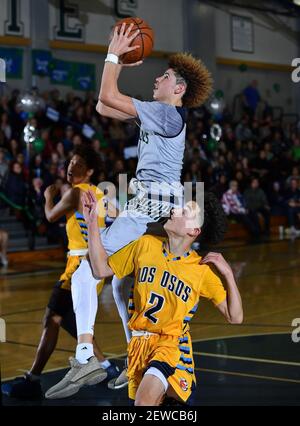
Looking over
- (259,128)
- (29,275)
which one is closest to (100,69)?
(259,128)

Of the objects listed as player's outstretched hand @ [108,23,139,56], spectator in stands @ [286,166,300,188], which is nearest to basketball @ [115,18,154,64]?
player's outstretched hand @ [108,23,139,56]

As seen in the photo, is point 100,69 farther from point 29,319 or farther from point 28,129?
point 29,319

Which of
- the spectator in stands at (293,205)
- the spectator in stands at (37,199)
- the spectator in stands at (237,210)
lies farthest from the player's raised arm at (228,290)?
the spectator in stands at (293,205)

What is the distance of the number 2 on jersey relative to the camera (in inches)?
152

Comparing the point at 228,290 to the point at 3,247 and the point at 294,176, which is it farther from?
the point at 294,176

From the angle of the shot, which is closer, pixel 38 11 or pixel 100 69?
pixel 38 11

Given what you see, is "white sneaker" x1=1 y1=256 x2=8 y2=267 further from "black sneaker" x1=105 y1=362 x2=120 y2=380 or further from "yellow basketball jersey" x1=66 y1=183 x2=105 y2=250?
"black sneaker" x1=105 y1=362 x2=120 y2=380

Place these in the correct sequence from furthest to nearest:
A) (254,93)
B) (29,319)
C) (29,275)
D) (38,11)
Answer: (254,93) < (38,11) < (29,275) < (29,319)

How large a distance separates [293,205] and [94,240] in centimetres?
1402

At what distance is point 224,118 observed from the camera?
20.0 metres

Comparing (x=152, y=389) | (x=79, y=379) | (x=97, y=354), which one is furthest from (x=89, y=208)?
(x=97, y=354)

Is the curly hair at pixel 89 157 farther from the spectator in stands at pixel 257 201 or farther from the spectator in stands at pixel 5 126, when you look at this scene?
the spectator in stands at pixel 257 201

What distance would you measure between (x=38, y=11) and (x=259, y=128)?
6864 millimetres

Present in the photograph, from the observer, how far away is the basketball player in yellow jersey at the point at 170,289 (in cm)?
384
